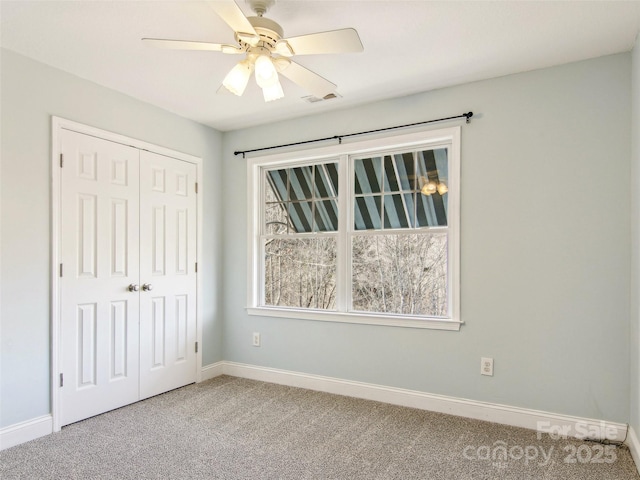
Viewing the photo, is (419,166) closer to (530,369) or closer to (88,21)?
(530,369)

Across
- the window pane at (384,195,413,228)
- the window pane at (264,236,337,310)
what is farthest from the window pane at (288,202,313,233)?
the window pane at (384,195,413,228)

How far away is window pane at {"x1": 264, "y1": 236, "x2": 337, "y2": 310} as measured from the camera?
3740 millimetres

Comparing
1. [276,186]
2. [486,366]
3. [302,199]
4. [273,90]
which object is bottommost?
[486,366]

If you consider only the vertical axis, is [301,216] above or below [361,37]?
below

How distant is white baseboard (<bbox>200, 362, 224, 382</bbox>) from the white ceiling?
99.6 inches

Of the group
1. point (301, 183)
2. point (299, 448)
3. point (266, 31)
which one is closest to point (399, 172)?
point (301, 183)

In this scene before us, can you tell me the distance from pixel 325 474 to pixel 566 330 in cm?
181

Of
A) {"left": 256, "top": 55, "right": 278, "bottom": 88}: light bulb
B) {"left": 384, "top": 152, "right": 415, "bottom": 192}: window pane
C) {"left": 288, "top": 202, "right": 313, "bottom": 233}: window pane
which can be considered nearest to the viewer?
{"left": 256, "top": 55, "right": 278, "bottom": 88}: light bulb

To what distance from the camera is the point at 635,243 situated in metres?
2.43

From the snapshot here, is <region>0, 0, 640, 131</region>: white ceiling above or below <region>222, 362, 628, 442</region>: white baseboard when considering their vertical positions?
above

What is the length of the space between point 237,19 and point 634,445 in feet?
10.2

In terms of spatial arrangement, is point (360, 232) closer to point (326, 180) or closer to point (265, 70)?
point (326, 180)

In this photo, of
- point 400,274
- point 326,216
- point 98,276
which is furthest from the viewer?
point 326,216

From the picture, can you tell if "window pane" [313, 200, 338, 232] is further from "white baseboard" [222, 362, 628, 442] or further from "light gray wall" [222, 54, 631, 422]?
"white baseboard" [222, 362, 628, 442]
